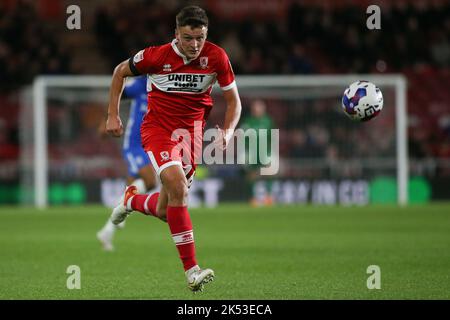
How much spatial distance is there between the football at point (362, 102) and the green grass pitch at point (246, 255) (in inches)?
51.9

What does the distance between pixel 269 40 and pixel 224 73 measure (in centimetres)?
1630

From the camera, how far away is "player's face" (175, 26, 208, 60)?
6.77 metres

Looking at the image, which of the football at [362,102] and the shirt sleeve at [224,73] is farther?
the football at [362,102]

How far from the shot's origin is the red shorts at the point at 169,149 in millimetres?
6977

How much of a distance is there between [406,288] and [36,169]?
42.2ft

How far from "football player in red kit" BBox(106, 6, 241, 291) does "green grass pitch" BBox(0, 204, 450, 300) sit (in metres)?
0.67

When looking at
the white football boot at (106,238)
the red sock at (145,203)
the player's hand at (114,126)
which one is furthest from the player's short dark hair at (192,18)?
the white football boot at (106,238)

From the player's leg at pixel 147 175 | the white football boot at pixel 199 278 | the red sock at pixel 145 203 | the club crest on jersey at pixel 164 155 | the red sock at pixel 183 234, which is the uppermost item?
the club crest on jersey at pixel 164 155

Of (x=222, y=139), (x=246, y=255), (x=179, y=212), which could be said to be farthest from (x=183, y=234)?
(x=246, y=255)

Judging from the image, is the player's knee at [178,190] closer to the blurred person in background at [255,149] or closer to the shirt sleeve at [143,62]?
the shirt sleeve at [143,62]

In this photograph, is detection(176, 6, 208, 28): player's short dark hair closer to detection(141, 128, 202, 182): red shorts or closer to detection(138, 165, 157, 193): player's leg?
detection(141, 128, 202, 182): red shorts

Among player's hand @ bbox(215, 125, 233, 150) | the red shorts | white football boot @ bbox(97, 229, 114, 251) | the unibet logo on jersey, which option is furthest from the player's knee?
white football boot @ bbox(97, 229, 114, 251)
